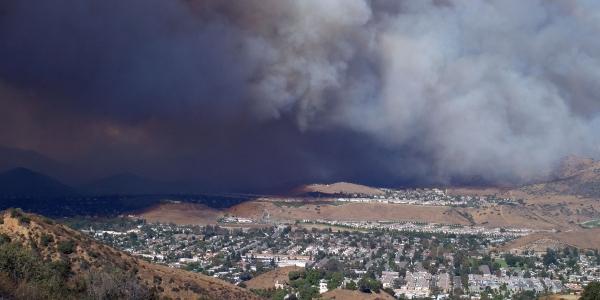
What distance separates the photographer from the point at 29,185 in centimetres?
9425

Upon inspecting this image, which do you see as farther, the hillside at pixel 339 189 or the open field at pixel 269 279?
the hillside at pixel 339 189

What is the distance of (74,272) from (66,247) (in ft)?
6.34

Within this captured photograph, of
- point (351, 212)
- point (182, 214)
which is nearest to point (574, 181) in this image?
point (351, 212)

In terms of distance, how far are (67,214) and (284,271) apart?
108 feet

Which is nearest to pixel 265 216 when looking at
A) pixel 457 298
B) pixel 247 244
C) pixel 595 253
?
pixel 247 244

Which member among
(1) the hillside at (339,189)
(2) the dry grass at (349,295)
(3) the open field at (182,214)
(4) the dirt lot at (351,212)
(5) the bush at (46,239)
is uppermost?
(1) the hillside at (339,189)

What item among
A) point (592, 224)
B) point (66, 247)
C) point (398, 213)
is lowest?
point (66, 247)

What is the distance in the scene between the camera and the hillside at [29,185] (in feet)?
298

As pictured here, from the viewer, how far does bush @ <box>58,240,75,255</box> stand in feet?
101

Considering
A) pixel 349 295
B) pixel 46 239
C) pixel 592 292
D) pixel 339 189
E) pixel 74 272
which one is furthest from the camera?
pixel 339 189

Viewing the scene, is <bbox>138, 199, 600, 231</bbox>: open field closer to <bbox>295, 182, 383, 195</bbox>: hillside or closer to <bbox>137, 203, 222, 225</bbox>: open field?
<bbox>137, 203, 222, 225</bbox>: open field

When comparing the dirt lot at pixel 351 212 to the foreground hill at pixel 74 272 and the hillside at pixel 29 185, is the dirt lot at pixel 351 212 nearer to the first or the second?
the hillside at pixel 29 185

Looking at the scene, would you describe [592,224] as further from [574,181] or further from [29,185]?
[29,185]

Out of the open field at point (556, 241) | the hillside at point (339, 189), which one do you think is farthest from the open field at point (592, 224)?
the hillside at point (339, 189)
